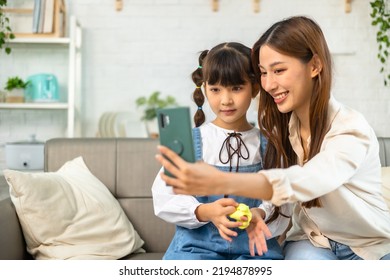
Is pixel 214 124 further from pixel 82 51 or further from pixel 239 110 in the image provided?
pixel 82 51

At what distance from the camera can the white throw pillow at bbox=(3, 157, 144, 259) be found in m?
1.84

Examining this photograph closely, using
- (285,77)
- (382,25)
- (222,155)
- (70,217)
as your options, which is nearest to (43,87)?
(70,217)

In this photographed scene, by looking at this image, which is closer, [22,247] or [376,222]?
[376,222]

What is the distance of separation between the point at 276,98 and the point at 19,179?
97 centimetres

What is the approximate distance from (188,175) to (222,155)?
54cm

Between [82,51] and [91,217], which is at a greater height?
[82,51]

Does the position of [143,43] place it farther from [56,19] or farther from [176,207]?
[176,207]

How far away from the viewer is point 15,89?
12.9ft

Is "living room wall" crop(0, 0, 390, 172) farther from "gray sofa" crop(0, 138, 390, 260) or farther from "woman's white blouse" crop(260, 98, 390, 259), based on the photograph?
"woman's white blouse" crop(260, 98, 390, 259)

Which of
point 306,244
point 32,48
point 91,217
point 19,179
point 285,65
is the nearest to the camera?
point 285,65

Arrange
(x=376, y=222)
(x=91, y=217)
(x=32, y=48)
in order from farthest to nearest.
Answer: (x=32, y=48), (x=91, y=217), (x=376, y=222)

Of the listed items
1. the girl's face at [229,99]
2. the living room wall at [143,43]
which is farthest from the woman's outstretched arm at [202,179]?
the living room wall at [143,43]

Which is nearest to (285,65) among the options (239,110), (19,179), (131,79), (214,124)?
(239,110)

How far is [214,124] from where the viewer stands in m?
1.50
